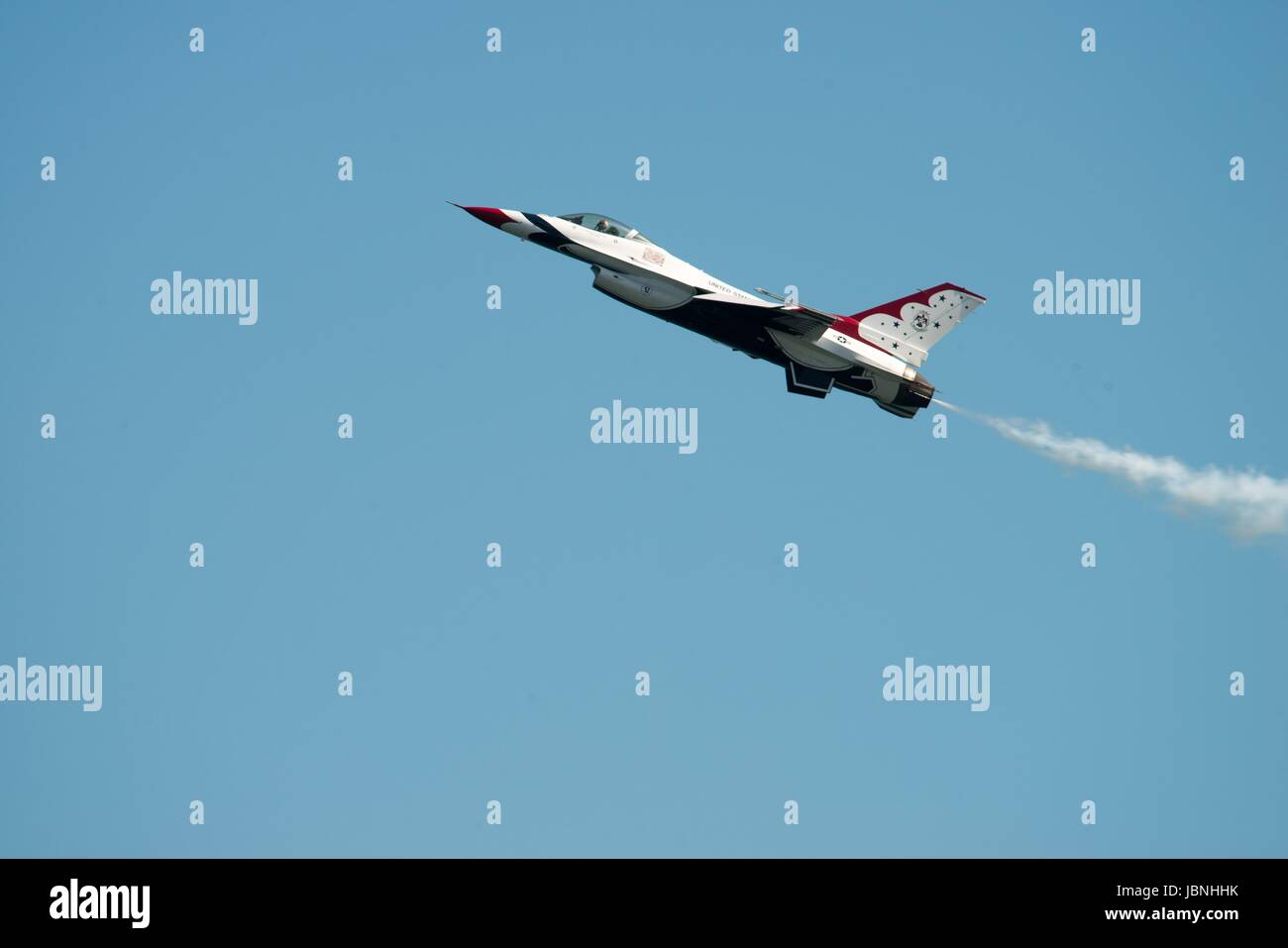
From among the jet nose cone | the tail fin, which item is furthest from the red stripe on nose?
the tail fin

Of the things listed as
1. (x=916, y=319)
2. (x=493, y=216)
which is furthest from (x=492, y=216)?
(x=916, y=319)

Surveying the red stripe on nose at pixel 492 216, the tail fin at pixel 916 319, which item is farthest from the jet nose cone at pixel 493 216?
the tail fin at pixel 916 319

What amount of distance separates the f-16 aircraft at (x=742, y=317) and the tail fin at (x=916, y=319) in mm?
59

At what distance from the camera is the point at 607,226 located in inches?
2064

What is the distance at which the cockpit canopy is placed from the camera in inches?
2061

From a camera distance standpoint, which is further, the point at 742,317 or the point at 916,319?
the point at 916,319

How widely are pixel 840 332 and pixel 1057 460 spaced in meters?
8.26

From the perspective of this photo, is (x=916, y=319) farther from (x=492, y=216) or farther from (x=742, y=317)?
(x=492, y=216)

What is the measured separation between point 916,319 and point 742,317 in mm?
5372

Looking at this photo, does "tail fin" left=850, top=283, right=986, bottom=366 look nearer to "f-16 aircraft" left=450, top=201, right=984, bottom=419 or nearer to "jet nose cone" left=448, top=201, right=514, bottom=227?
"f-16 aircraft" left=450, top=201, right=984, bottom=419
